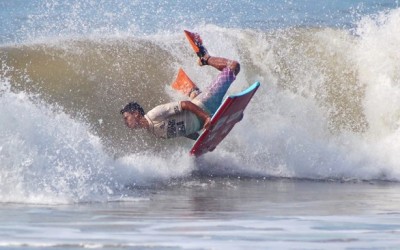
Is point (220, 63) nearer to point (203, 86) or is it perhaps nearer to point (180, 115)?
point (180, 115)

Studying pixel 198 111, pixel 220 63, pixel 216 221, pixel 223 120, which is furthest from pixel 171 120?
pixel 216 221

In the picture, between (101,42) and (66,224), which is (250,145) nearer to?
(101,42)

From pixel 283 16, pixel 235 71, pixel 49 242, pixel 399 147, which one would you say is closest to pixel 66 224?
pixel 49 242

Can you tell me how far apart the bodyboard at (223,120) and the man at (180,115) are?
12 centimetres

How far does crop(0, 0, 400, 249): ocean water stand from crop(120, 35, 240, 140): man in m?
0.53

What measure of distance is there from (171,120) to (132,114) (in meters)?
0.50

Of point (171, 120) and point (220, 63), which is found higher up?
point (220, 63)

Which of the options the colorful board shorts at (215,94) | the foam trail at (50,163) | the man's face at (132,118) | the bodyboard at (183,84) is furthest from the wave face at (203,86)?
the colorful board shorts at (215,94)

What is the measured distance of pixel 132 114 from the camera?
1145 centimetres

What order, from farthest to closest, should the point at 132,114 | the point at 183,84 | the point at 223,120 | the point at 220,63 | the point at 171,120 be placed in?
the point at 183,84
the point at 220,63
the point at 223,120
the point at 171,120
the point at 132,114

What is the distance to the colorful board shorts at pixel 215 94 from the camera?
473 inches

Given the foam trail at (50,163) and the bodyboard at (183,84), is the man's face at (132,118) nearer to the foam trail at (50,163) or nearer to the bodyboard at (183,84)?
the foam trail at (50,163)

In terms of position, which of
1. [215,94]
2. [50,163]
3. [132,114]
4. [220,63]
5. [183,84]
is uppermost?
[220,63]

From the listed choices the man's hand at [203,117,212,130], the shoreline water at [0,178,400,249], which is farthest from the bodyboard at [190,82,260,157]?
the shoreline water at [0,178,400,249]
